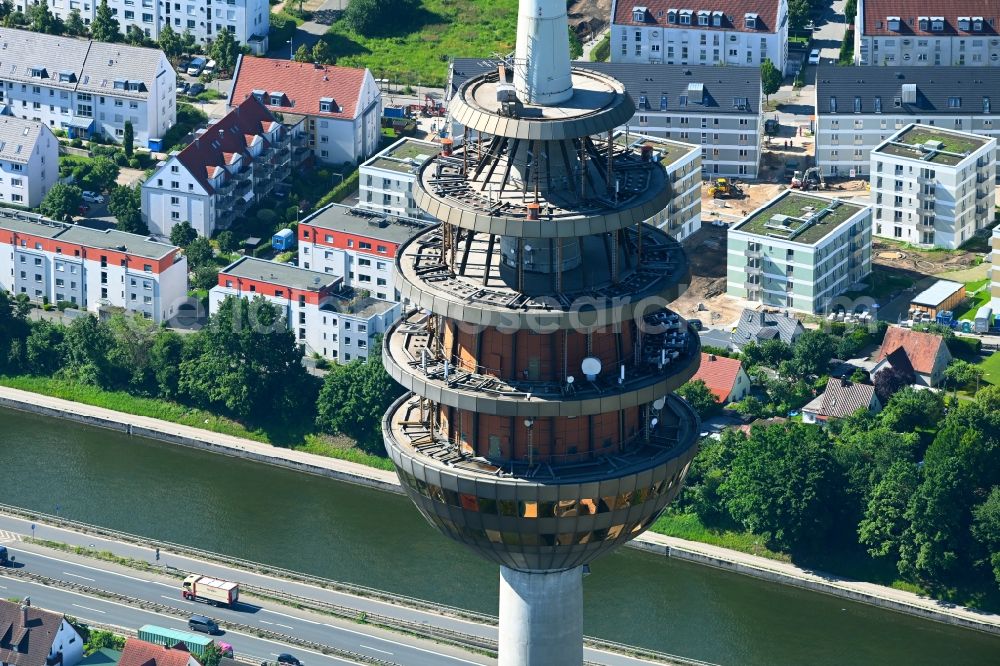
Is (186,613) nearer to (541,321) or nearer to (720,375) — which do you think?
(720,375)

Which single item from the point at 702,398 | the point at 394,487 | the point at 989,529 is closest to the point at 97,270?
the point at 394,487

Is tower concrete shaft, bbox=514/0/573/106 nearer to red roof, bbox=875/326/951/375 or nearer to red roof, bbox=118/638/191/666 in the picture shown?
red roof, bbox=118/638/191/666

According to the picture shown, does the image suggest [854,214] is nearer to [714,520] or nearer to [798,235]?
[798,235]

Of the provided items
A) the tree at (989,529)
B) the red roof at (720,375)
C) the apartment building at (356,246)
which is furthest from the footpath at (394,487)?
the apartment building at (356,246)

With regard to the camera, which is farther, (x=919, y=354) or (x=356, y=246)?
(x=356, y=246)

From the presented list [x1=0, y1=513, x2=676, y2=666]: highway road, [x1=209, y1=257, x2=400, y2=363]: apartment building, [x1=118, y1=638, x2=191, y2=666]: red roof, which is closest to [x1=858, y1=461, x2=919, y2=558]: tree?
[x1=0, y1=513, x2=676, y2=666]: highway road
